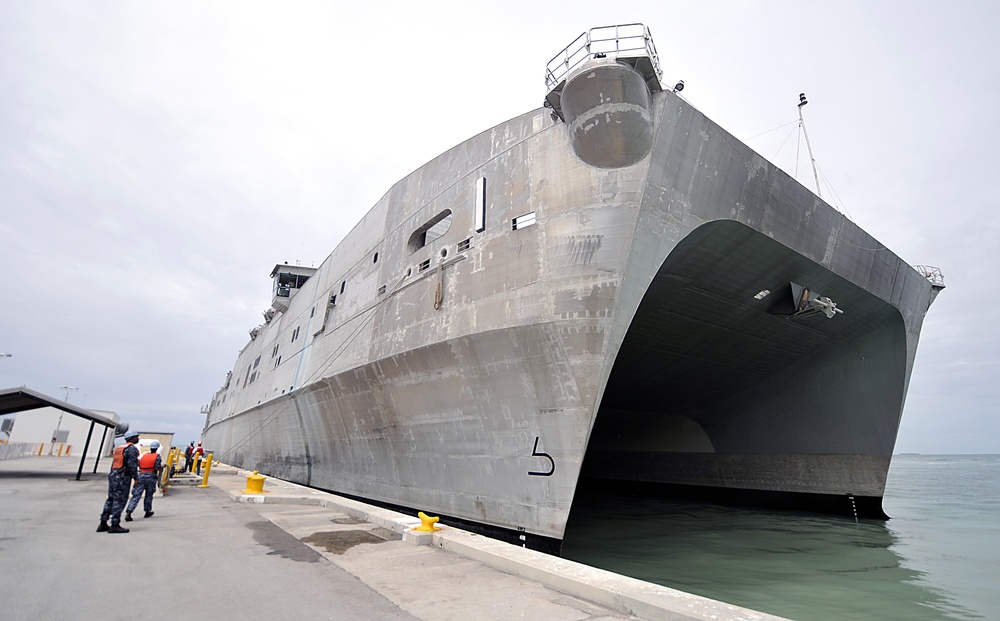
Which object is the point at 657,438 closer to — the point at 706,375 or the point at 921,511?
the point at 706,375

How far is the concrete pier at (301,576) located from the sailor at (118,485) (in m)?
0.22

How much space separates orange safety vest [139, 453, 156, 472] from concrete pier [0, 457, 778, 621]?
0.80m

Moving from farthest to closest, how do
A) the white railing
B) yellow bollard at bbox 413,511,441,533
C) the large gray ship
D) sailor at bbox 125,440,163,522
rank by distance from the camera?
the white railing < the large gray ship < sailor at bbox 125,440,163,522 < yellow bollard at bbox 413,511,441,533

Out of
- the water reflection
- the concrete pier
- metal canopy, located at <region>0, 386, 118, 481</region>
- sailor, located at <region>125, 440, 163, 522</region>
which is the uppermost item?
metal canopy, located at <region>0, 386, 118, 481</region>

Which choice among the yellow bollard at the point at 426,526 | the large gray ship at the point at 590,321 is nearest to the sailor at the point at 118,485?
the yellow bollard at the point at 426,526

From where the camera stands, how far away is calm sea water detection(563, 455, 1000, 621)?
6.89 meters

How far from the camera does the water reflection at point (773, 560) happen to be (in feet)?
22.3

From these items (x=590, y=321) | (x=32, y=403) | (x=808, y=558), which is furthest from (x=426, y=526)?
(x=32, y=403)

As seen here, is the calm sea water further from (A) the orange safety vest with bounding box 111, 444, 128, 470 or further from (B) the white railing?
(B) the white railing

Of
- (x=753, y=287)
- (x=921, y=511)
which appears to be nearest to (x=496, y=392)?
(x=753, y=287)

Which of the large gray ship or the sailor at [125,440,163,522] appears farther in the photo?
the large gray ship

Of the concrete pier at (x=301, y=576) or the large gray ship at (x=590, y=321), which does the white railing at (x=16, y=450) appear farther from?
the concrete pier at (x=301, y=576)

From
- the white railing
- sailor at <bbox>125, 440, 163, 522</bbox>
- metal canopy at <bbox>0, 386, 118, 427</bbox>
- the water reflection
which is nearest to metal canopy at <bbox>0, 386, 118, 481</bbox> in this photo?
metal canopy at <bbox>0, 386, 118, 427</bbox>

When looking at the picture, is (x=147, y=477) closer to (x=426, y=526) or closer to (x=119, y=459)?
(x=119, y=459)
